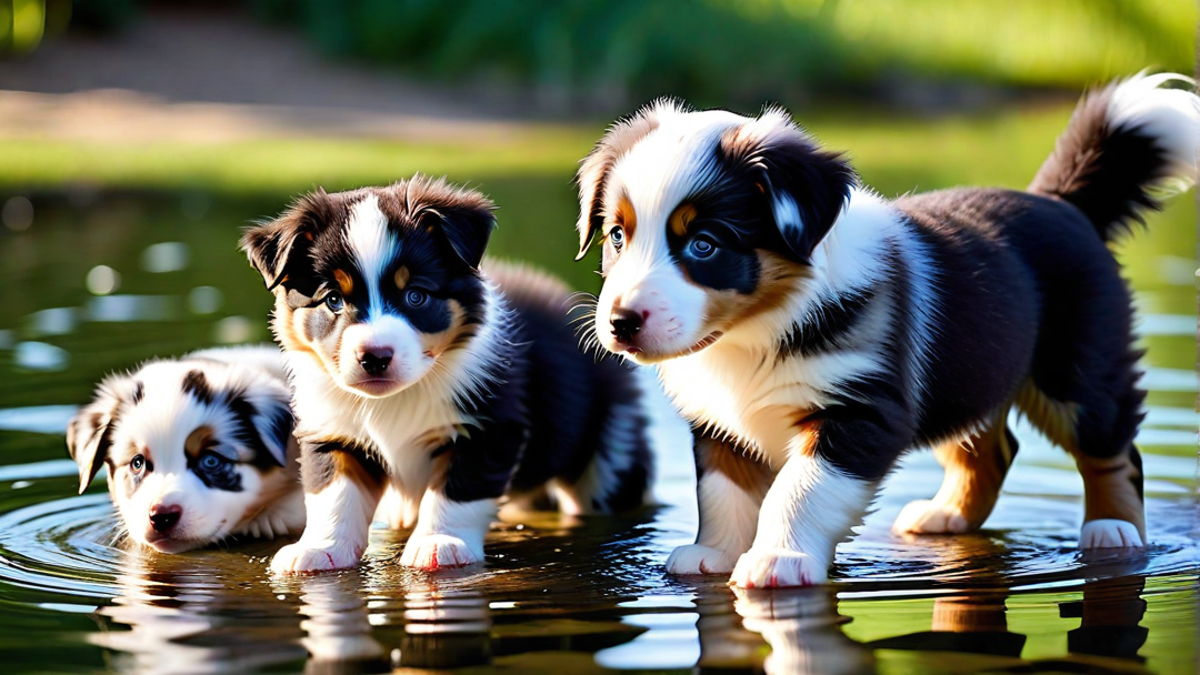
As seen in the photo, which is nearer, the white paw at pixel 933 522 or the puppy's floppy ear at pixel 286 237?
the puppy's floppy ear at pixel 286 237

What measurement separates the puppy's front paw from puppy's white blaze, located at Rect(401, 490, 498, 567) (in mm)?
175

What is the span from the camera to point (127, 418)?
5.39 metres

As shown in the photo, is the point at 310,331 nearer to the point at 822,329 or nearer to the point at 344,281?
the point at 344,281

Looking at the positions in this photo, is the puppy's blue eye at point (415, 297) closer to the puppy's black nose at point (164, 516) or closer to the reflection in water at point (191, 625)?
the reflection in water at point (191, 625)

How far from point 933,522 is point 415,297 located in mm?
1944


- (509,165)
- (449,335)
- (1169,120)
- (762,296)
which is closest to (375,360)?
(449,335)

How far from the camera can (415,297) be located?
4.89 meters

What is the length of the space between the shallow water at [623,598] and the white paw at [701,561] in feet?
0.27

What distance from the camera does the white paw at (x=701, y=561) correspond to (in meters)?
4.78

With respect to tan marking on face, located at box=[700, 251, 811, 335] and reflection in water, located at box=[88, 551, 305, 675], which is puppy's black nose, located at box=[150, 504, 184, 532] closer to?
reflection in water, located at box=[88, 551, 305, 675]

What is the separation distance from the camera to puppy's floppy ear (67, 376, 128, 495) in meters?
5.46

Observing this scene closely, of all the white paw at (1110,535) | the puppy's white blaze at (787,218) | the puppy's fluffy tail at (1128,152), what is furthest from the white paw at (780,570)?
the puppy's fluffy tail at (1128,152)

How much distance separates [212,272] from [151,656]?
8144mm

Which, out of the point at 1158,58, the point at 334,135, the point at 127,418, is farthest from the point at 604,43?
the point at 127,418
